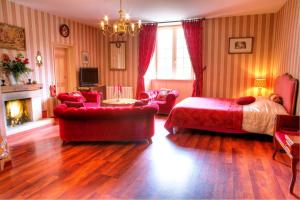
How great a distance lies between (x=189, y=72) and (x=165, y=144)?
334 cm

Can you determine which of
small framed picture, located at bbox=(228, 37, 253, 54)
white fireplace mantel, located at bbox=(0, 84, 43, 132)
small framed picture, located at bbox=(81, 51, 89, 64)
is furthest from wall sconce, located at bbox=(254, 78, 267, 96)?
white fireplace mantel, located at bbox=(0, 84, 43, 132)

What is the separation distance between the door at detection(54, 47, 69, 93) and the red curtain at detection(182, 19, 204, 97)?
3.59 m

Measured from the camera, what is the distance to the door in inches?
235

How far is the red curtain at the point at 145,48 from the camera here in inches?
254

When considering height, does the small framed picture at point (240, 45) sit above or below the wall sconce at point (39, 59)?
above

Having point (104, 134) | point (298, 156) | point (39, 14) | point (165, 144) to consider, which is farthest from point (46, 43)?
point (298, 156)

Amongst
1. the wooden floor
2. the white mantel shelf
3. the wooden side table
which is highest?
the white mantel shelf

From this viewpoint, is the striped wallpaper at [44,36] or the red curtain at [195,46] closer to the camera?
the striped wallpaper at [44,36]

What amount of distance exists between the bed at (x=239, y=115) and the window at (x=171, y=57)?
2.33 metres

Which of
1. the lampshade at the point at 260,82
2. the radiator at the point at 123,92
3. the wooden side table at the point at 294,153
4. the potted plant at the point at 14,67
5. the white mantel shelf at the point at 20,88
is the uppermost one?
the potted plant at the point at 14,67

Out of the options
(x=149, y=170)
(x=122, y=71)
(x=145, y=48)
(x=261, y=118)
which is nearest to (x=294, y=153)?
(x=261, y=118)

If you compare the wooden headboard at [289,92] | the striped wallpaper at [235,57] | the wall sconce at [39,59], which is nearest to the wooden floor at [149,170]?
the wooden headboard at [289,92]

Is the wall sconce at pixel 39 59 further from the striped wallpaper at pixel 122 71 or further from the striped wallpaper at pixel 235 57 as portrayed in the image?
the striped wallpaper at pixel 235 57

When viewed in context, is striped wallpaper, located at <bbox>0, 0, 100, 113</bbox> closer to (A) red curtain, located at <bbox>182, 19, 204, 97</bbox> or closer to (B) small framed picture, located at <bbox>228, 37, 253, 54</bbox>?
(A) red curtain, located at <bbox>182, 19, 204, 97</bbox>
